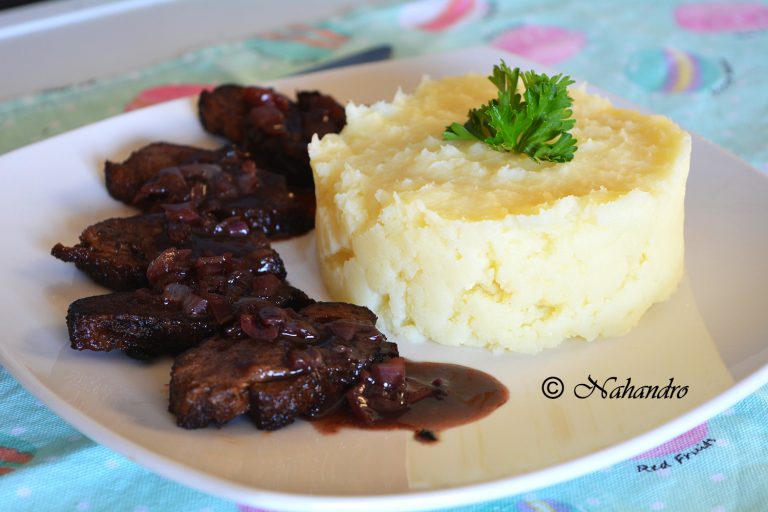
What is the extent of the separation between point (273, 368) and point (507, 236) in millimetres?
1305

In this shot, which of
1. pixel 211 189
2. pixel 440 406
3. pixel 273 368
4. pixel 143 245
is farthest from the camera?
Answer: pixel 211 189

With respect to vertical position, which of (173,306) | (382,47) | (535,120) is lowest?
(382,47)

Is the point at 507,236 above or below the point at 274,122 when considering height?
above

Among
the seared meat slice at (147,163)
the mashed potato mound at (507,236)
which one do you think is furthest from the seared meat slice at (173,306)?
the seared meat slice at (147,163)

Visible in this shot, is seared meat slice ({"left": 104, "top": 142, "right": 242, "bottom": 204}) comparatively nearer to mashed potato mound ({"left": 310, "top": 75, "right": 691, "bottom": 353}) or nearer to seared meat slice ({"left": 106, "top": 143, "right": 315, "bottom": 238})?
seared meat slice ({"left": 106, "top": 143, "right": 315, "bottom": 238})

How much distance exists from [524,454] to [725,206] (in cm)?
259

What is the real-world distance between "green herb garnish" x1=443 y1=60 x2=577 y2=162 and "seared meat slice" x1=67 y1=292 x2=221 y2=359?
1830mm

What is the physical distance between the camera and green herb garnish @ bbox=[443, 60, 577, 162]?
192 inches

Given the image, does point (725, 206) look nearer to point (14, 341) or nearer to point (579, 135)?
point (579, 135)

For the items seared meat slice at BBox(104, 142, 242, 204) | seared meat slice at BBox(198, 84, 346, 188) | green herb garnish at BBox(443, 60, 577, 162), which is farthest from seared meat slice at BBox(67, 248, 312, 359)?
seared meat slice at BBox(198, 84, 346, 188)

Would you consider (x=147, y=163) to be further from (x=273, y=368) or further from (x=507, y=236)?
(x=507, y=236)

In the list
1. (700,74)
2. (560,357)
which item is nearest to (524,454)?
(560,357)

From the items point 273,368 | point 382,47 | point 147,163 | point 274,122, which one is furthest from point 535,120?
point 382,47

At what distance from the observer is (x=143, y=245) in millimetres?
5098
